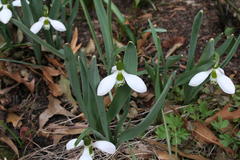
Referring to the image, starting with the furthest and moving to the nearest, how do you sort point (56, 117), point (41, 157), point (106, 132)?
point (56, 117)
point (41, 157)
point (106, 132)

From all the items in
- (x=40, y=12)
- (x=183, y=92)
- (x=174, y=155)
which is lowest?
(x=174, y=155)

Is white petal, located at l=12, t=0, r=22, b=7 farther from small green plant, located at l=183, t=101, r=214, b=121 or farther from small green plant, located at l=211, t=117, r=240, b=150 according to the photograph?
small green plant, located at l=211, t=117, r=240, b=150

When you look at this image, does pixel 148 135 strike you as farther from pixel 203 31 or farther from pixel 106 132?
pixel 203 31

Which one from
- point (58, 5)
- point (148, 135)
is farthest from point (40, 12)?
point (148, 135)

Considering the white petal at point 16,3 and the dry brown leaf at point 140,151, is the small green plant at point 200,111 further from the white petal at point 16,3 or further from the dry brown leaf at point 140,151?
the white petal at point 16,3

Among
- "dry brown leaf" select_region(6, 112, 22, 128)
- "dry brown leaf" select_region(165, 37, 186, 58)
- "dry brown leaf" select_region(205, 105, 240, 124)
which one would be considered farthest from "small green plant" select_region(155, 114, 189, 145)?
"dry brown leaf" select_region(6, 112, 22, 128)

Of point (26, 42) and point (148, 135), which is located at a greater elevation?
point (26, 42)

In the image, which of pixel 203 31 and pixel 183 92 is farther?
pixel 203 31

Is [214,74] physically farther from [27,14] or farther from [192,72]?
[27,14]
